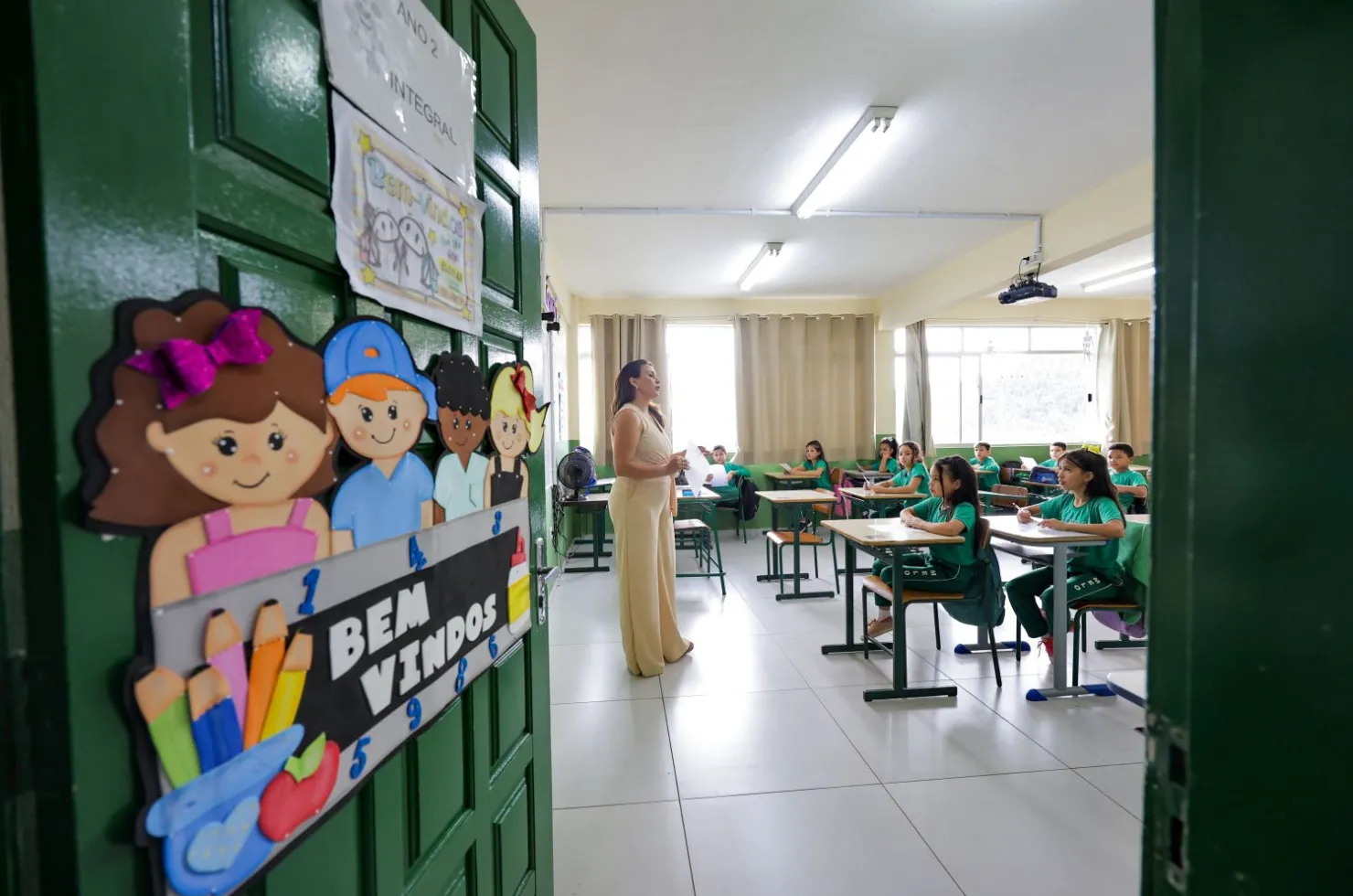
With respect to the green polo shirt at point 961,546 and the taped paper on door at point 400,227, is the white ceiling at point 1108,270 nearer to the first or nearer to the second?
the green polo shirt at point 961,546

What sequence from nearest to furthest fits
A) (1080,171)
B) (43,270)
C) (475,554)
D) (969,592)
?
(43,270) → (475,554) → (969,592) → (1080,171)

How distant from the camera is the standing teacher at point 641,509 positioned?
283cm

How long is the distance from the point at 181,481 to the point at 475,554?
0.53 meters

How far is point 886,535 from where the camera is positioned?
2961 mm

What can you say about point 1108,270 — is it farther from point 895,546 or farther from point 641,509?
point 641,509

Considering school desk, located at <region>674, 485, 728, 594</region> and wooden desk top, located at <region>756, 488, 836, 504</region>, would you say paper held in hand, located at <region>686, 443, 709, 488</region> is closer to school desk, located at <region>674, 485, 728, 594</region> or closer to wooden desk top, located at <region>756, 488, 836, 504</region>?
school desk, located at <region>674, 485, 728, 594</region>

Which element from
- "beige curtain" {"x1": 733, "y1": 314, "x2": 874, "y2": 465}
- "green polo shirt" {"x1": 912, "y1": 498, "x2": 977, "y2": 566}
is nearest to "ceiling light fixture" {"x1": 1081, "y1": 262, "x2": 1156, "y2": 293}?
"beige curtain" {"x1": 733, "y1": 314, "x2": 874, "y2": 465}

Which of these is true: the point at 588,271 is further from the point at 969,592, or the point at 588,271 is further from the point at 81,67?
the point at 81,67

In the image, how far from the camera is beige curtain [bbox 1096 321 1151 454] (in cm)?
795

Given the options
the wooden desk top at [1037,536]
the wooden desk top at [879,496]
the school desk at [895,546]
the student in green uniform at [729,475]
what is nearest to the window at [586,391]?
the student in green uniform at [729,475]

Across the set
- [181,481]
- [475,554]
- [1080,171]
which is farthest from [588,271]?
[181,481]

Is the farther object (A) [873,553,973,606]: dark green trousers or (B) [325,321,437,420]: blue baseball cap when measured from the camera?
(A) [873,553,973,606]: dark green trousers

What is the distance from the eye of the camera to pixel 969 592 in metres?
2.91

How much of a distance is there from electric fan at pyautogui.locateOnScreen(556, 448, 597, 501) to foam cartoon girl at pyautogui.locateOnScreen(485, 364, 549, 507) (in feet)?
13.0
